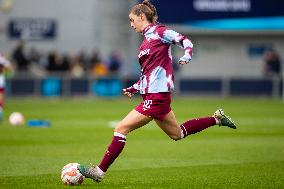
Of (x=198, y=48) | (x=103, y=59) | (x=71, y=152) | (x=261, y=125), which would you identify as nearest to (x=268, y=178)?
(x=71, y=152)

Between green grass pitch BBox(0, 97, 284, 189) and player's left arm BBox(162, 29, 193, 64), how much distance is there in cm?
179

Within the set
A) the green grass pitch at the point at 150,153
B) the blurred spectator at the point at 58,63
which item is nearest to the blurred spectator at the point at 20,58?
the blurred spectator at the point at 58,63

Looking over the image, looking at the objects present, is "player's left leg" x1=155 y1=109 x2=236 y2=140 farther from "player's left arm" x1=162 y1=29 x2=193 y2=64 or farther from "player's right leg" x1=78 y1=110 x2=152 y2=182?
"player's left arm" x1=162 y1=29 x2=193 y2=64

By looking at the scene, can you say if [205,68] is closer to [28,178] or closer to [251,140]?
[251,140]

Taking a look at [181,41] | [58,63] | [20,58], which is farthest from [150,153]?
[58,63]

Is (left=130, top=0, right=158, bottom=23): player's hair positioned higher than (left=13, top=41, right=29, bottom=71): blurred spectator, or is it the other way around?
(left=130, top=0, right=158, bottom=23): player's hair

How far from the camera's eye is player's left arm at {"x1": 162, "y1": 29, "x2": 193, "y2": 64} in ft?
37.8

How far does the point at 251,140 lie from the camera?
20.1m

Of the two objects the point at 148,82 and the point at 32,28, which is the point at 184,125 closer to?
the point at 148,82

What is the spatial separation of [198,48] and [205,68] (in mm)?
1270

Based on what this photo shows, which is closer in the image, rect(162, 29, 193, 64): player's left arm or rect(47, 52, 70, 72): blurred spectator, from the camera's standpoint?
rect(162, 29, 193, 64): player's left arm

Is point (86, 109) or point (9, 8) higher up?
point (9, 8)

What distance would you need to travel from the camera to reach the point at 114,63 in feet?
138

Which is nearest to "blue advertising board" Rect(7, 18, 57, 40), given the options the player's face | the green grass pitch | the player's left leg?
the green grass pitch
